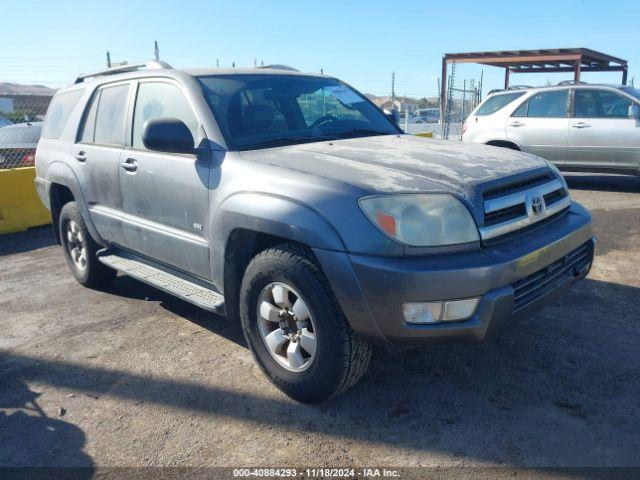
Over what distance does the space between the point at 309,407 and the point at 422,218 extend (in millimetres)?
1215

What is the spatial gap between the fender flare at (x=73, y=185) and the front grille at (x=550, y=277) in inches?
136

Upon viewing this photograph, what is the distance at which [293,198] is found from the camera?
2.74 meters

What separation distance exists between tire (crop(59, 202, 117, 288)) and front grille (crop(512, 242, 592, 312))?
3.64 m

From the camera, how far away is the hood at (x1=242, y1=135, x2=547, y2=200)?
8.80 ft

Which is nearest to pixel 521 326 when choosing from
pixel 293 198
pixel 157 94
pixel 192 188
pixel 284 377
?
pixel 284 377

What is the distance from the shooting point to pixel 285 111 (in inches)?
150

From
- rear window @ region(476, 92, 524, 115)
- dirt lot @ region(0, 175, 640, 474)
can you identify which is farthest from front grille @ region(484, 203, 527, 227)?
rear window @ region(476, 92, 524, 115)

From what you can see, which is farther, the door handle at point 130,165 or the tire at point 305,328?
the door handle at point 130,165

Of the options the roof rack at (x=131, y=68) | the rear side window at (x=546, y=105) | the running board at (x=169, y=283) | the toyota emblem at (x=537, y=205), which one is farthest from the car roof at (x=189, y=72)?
the rear side window at (x=546, y=105)

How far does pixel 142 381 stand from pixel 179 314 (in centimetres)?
108

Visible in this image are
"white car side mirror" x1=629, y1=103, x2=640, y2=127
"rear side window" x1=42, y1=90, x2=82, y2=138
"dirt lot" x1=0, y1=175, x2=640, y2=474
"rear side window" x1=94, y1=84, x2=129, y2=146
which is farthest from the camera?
"white car side mirror" x1=629, y1=103, x2=640, y2=127

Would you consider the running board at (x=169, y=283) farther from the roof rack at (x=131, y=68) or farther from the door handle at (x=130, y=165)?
the roof rack at (x=131, y=68)

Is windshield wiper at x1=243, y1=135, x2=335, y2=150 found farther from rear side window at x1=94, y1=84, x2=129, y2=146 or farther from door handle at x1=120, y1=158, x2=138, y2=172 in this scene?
rear side window at x1=94, y1=84, x2=129, y2=146

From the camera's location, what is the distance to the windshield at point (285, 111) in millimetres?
3469
